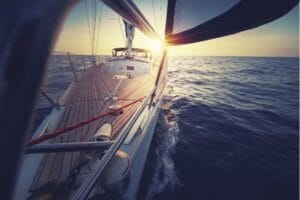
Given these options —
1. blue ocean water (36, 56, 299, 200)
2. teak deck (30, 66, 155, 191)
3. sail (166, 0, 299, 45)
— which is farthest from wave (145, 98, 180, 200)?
sail (166, 0, 299, 45)

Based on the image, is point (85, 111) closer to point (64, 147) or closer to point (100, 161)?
point (64, 147)

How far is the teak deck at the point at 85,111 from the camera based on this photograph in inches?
118

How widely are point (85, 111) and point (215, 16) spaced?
4.32 meters

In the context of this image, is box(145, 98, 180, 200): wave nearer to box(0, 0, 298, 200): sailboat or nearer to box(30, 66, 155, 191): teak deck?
box(0, 0, 298, 200): sailboat

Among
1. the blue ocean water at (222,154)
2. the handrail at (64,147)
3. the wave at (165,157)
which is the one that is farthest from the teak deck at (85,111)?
the wave at (165,157)

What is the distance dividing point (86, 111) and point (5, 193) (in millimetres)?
4917

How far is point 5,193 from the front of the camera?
27cm

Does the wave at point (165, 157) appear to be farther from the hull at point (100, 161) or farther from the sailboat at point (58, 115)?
the sailboat at point (58, 115)

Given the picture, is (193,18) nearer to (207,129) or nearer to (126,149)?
(126,149)

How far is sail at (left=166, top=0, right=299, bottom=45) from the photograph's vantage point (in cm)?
102

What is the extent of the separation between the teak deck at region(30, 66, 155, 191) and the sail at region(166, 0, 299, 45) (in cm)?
243

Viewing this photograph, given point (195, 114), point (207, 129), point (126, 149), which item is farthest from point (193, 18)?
point (195, 114)

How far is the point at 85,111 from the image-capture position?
497 cm

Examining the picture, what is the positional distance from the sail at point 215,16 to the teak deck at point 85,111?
2.43 m
